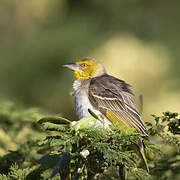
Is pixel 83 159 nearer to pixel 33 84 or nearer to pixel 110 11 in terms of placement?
pixel 33 84

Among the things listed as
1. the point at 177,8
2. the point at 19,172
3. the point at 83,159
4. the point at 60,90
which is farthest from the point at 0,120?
the point at 177,8

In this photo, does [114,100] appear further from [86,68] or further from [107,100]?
[86,68]

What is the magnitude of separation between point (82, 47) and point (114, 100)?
4.44 meters

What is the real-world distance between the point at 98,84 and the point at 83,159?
4.96 feet

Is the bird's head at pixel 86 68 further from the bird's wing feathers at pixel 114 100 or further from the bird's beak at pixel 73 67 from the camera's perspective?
the bird's wing feathers at pixel 114 100

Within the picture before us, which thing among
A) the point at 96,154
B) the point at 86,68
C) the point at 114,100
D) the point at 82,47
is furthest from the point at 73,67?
the point at 82,47

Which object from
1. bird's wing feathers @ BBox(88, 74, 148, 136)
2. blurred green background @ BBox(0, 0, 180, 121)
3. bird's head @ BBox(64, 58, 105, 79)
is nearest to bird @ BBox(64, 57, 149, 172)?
→ bird's wing feathers @ BBox(88, 74, 148, 136)

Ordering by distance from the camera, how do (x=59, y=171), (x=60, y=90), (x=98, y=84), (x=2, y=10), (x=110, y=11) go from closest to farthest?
(x=59, y=171) → (x=98, y=84) → (x=60, y=90) → (x=2, y=10) → (x=110, y=11)

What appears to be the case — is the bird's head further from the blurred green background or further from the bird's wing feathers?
the blurred green background

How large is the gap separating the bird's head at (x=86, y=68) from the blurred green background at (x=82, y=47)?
1137 mm

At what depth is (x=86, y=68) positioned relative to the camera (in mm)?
4082

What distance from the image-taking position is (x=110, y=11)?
9.93 metres

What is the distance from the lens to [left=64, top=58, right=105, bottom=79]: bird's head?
4.04m

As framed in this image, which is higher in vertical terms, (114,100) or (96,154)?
(114,100)
